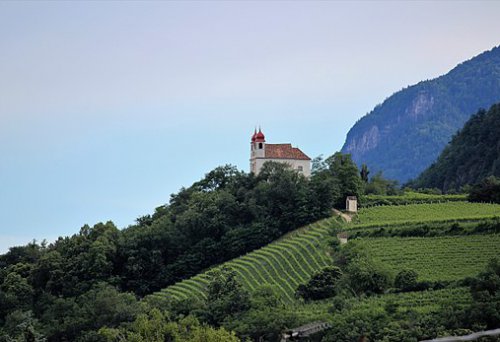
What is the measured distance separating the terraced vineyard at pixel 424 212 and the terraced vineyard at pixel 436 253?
3009 millimetres

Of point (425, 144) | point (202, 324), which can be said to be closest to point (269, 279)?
point (202, 324)

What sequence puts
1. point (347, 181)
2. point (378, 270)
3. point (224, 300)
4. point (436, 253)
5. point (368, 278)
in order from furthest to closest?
point (347, 181) → point (436, 253) → point (224, 300) → point (378, 270) → point (368, 278)

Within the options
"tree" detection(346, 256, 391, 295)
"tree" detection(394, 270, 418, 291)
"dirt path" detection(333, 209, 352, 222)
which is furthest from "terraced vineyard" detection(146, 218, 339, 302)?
"tree" detection(394, 270, 418, 291)

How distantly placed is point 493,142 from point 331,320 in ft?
184

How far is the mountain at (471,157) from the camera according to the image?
8888cm

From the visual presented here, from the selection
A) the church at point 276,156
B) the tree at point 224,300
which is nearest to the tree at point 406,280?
the tree at point 224,300

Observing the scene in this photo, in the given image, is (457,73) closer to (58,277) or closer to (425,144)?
(425,144)

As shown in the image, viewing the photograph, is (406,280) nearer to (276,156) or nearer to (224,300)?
(224,300)

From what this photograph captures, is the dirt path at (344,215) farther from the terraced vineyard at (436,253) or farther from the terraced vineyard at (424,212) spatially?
the terraced vineyard at (436,253)

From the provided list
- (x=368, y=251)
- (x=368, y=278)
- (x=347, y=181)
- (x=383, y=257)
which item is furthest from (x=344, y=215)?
(x=368, y=278)

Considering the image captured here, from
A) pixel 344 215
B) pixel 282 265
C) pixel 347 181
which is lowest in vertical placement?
pixel 282 265

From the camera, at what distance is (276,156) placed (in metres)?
66.6

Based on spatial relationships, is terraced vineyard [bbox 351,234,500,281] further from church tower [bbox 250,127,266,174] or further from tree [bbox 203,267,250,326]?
church tower [bbox 250,127,266,174]

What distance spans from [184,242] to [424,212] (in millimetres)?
17758
